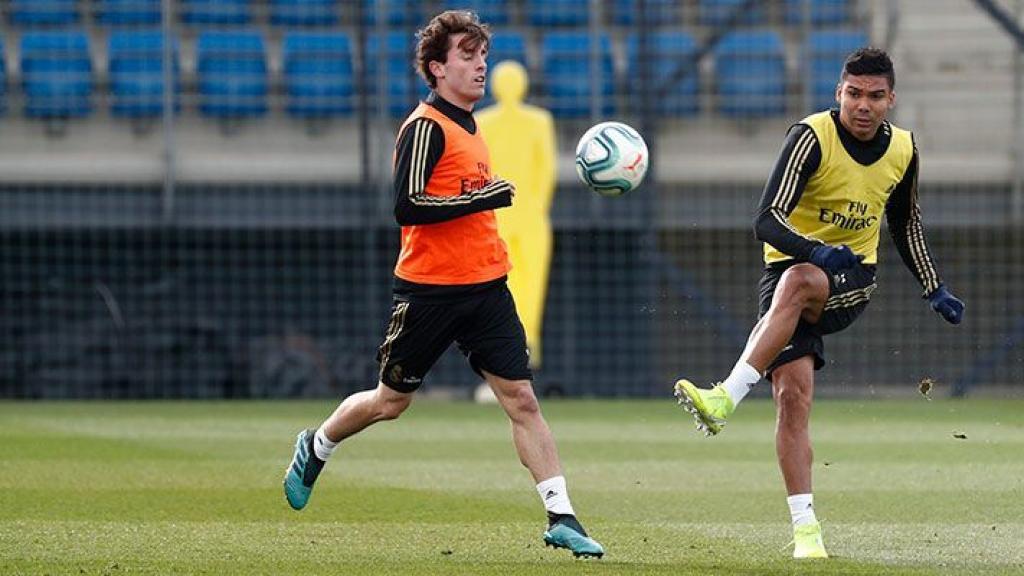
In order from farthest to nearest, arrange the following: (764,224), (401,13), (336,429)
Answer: (401,13) → (336,429) → (764,224)

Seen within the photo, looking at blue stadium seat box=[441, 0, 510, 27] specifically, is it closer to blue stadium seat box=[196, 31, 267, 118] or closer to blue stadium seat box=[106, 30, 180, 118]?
blue stadium seat box=[196, 31, 267, 118]

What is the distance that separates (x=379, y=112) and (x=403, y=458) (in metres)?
7.04

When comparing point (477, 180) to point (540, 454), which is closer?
point (540, 454)

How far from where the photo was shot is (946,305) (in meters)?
7.31

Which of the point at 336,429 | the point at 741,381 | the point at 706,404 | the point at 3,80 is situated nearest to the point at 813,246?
the point at 741,381

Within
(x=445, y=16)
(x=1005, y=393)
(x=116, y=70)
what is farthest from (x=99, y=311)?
(x=445, y=16)

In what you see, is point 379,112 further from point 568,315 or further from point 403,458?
point 403,458

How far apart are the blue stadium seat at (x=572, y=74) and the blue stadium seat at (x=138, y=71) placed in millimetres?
3598

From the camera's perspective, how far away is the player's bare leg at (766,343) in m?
6.95

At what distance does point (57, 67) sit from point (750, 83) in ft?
21.8

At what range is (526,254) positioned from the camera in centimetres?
1686

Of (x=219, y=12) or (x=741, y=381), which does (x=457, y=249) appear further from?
(x=219, y=12)

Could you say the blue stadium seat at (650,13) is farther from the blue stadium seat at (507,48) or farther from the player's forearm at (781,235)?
the player's forearm at (781,235)

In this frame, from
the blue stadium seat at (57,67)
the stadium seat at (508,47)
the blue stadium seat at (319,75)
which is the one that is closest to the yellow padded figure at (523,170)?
the stadium seat at (508,47)
